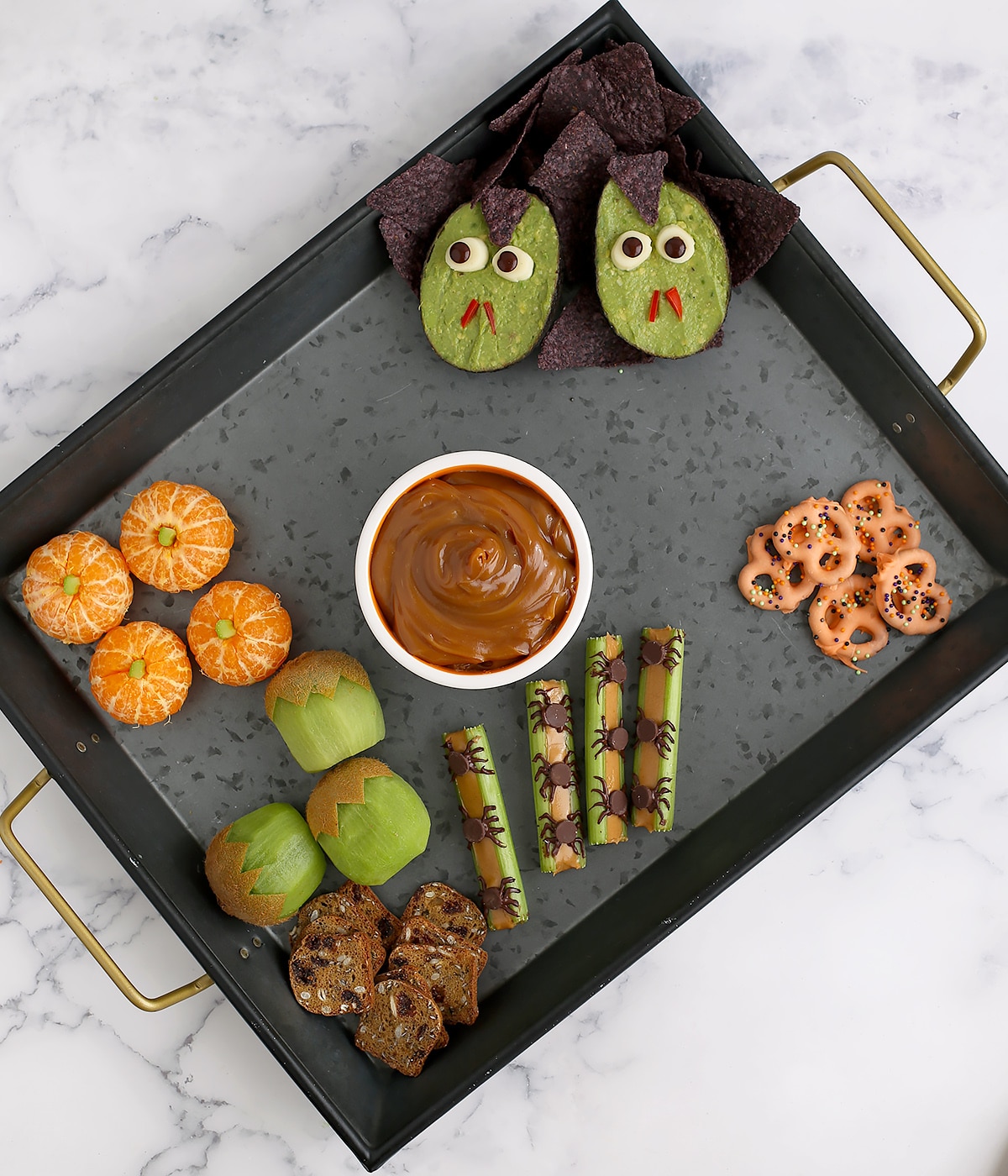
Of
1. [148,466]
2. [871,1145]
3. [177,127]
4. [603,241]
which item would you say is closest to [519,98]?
[603,241]

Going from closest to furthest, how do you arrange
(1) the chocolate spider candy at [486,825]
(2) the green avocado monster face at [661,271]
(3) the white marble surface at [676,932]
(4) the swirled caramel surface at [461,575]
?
(4) the swirled caramel surface at [461,575], (2) the green avocado monster face at [661,271], (1) the chocolate spider candy at [486,825], (3) the white marble surface at [676,932]

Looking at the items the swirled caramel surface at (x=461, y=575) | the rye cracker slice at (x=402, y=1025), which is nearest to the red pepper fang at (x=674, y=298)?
the swirled caramel surface at (x=461, y=575)

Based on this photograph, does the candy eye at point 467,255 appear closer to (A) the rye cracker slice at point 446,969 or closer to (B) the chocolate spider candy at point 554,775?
(B) the chocolate spider candy at point 554,775

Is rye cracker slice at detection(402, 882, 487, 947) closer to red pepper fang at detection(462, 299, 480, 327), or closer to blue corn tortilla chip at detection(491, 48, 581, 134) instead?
red pepper fang at detection(462, 299, 480, 327)

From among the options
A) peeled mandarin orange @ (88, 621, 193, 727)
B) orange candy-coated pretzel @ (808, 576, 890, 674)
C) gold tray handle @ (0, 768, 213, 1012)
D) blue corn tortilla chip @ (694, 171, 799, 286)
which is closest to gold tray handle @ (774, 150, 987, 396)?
blue corn tortilla chip @ (694, 171, 799, 286)

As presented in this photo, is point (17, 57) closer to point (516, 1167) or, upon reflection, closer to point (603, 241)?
point (603, 241)

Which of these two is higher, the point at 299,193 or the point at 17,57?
the point at 17,57
